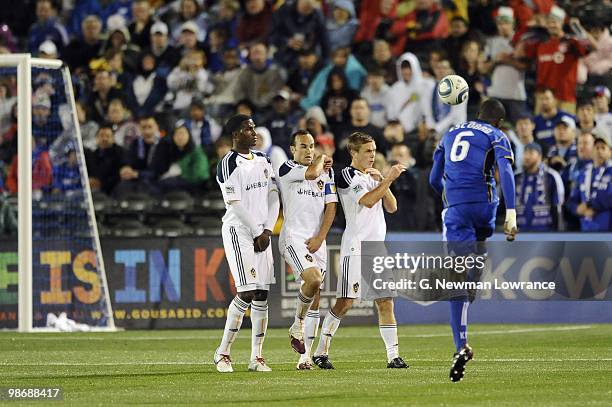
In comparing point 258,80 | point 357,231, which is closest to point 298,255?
point 357,231

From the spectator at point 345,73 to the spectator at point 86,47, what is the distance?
4917 mm

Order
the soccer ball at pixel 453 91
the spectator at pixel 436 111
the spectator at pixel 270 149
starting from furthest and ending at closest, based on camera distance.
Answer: the spectator at pixel 436 111 < the spectator at pixel 270 149 < the soccer ball at pixel 453 91

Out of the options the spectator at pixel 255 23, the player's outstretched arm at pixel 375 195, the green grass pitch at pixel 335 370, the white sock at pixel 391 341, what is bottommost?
the green grass pitch at pixel 335 370

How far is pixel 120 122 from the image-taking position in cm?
2366

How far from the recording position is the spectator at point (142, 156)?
22.5 meters

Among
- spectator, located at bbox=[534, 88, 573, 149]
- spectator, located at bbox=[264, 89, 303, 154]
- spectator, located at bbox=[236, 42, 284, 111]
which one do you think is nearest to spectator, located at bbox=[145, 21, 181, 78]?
spectator, located at bbox=[236, 42, 284, 111]

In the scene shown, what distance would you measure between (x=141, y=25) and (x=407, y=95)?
6331 millimetres

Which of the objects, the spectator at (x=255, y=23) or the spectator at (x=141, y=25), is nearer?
the spectator at (x=255, y=23)

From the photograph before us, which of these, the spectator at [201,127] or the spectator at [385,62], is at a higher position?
the spectator at [385,62]

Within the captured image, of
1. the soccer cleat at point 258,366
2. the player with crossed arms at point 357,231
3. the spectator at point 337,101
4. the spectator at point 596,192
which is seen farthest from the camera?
the spectator at point 337,101

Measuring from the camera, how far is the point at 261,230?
516 inches

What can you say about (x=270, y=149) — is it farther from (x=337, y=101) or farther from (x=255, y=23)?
(x=255, y=23)

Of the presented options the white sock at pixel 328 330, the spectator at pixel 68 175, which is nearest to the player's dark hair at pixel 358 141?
the white sock at pixel 328 330

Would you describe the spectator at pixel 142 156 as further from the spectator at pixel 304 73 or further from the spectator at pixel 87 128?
the spectator at pixel 304 73
